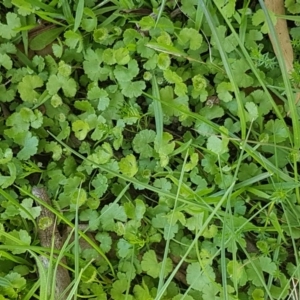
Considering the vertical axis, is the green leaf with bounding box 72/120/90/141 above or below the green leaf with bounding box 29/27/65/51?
below

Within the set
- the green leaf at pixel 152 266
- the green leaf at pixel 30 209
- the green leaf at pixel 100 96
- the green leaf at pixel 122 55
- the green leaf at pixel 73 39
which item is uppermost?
the green leaf at pixel 73 39

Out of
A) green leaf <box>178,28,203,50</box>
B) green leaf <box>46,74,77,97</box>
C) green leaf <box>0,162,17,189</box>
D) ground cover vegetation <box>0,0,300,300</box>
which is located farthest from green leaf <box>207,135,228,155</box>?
green leaf <box>0,162,17,189</box>

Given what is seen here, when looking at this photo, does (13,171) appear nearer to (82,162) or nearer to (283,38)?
(82,162)

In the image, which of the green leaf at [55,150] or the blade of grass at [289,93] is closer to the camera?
the blade of grass at [289,93]

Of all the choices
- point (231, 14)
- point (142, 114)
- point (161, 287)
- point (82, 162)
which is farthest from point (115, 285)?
point (231, 14)

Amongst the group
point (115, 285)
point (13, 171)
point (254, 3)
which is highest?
point (254, 3)

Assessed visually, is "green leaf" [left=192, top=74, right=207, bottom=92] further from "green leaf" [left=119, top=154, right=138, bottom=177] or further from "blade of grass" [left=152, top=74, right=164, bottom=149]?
"green leaf" [left=119, top=154, right=138, bottom=177]

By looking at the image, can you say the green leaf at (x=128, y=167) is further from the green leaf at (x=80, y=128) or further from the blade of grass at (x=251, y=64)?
the blade of grass at (x=251, y=64)

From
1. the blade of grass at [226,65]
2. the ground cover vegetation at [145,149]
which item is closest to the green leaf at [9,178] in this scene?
the ground cover vegetation at [145,149]
